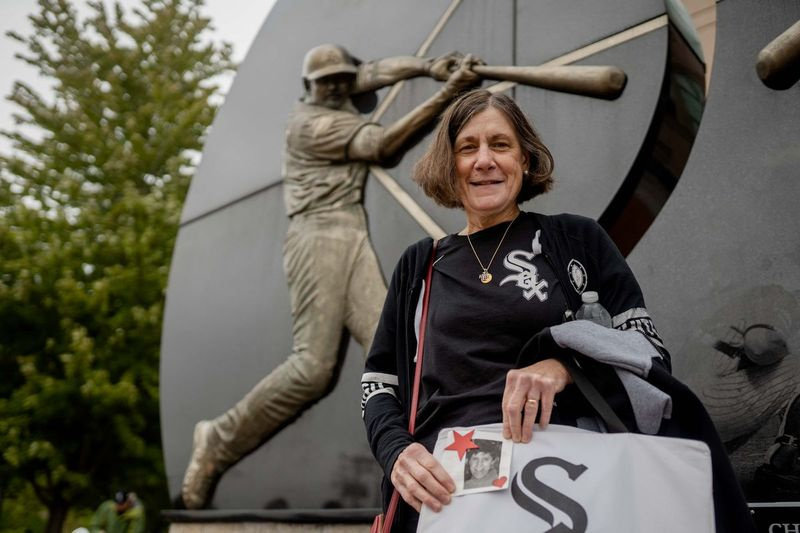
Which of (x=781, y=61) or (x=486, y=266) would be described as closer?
(x=486, y=266)

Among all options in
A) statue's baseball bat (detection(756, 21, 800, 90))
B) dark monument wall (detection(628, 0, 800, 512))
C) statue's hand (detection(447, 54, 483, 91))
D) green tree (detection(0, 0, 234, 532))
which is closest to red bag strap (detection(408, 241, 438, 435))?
dark monument wall (detection(628, 0, 800, 512))

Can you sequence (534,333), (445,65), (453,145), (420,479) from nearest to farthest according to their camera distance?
(420,479) → (534,333) → (453,145) → (445,65)

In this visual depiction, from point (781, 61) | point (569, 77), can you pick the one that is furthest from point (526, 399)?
point (569, 77)

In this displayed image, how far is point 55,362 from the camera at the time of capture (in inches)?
368

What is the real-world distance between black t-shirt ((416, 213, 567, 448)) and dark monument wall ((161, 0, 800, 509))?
1349mm

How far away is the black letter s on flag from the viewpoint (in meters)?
1.27

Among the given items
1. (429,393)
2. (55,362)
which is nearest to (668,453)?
(429,393)

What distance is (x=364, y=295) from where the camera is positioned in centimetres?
392

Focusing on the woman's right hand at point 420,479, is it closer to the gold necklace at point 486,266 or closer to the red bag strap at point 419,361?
the red bag strap at point 419,361

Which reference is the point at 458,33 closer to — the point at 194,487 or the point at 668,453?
the point at 194,487

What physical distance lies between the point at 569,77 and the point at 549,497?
2.35 meters

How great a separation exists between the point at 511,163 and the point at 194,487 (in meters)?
3.36

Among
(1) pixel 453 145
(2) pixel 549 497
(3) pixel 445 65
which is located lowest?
(2) pixel 549 497

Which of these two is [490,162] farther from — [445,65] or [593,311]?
[445,65]
